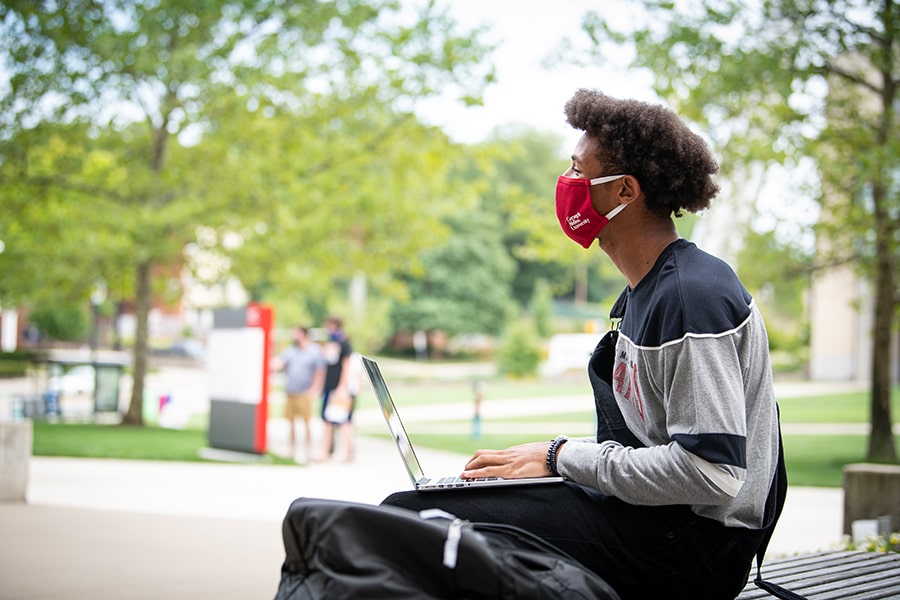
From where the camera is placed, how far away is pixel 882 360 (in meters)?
14.7

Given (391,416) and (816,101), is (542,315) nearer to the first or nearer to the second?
(816,101)

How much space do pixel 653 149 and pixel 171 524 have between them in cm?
655

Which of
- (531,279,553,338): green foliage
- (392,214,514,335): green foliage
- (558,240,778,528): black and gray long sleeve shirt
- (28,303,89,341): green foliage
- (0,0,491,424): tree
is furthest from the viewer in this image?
(392,214,514,335): green foliage

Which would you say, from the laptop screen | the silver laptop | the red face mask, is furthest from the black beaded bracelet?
the red face mask

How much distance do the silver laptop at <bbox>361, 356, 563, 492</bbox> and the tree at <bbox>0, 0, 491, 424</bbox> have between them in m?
15.3

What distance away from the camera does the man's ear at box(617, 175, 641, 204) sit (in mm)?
2707

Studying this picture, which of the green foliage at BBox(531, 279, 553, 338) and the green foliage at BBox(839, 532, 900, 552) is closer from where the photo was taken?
the green foliage at BBox(839, 532, 900, 552)

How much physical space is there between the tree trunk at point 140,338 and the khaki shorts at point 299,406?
17.2ft

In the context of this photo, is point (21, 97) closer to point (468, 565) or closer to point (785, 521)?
point (785, 521)

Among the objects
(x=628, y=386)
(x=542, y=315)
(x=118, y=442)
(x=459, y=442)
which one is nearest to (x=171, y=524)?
(x=628, y=386)

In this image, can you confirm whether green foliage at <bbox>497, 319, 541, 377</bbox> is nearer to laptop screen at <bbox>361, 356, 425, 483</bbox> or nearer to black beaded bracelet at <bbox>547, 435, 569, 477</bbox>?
laptop screen at <bbox>361, 356, 425, 483</bbox>

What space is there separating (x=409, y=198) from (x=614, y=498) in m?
18.3

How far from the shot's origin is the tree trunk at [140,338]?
66.5ft

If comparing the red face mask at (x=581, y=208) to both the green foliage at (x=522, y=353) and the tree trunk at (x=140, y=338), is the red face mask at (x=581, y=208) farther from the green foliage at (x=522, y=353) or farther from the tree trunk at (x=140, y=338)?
the green foliage at (x=522, y=353)
